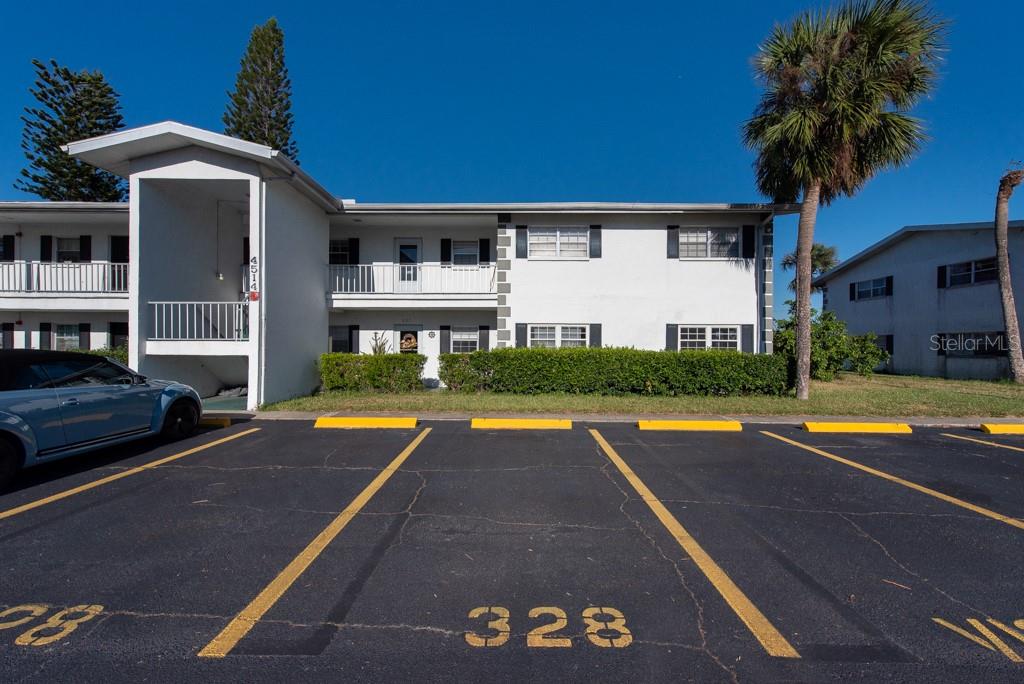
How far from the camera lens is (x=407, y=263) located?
50.1 feet

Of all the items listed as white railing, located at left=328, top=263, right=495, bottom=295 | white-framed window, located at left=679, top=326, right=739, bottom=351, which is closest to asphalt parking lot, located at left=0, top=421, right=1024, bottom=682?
white-framed window, located at left=679, top=326, right=739, bottom=351

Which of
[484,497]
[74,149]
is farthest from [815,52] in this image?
[74,149]

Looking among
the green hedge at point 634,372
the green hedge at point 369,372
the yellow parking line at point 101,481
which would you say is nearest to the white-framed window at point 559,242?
the green hedge at point 634,372

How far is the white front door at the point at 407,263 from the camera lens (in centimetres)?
1473

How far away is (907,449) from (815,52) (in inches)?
394

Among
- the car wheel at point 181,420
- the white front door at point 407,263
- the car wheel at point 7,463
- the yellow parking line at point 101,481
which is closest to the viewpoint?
the yellow parking line at point 101,481

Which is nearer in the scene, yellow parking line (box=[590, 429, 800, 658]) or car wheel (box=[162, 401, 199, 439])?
yellow parking line (box=[590, 429, 800, 658])

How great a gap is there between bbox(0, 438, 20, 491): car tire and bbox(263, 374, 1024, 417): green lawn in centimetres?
522

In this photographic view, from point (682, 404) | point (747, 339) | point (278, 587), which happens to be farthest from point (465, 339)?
point (278, 587)

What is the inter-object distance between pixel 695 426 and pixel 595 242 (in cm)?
760

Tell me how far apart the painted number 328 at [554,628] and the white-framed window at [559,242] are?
1241 centimetres

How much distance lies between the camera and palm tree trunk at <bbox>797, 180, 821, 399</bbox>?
458 inches

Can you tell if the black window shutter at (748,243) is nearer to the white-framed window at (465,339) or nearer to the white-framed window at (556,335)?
the white-framed window at (556,335)

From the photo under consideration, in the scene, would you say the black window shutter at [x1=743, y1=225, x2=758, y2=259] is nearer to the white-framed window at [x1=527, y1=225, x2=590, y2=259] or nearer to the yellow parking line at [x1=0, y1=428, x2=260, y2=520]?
the white-framed window at [x1=527, y1=225, x2=590, y2=259]
